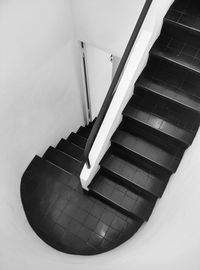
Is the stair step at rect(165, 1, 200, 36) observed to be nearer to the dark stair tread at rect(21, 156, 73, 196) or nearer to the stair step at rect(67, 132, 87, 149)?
the dark stair tread at rect(21, 156, 73, 196)

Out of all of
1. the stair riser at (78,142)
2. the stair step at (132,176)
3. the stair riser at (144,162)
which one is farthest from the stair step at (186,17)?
the stair riser at (78,142)

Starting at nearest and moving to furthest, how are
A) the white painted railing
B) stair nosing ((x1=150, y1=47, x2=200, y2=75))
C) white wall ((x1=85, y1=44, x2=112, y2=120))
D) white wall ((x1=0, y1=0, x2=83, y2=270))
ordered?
white wall ((x1=0, y1=0, x2=83, y2=270)) → the white painted railing → stair nosing ((x1=150, y1=47, x2=200, y2=75)) → white wall ((x1=85, y1=44, x2=112, y2=120))

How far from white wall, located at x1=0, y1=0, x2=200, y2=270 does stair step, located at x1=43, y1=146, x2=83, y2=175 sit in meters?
0.41

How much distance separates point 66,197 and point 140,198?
98cm

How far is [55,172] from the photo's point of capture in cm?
364

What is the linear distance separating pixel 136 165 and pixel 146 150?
0.26 meters

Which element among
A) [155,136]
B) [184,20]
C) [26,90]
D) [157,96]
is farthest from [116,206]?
[184,20]

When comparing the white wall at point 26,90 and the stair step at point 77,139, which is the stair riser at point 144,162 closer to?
the white wall at point 26,90

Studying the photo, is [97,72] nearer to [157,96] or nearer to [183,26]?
[157,96]

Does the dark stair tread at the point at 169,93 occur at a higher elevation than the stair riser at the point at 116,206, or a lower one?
higher

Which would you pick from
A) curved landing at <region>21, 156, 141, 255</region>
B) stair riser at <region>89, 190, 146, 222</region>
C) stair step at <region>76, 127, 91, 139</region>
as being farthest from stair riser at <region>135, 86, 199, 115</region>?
stair step at <region>76, 127, 91, 139</region>

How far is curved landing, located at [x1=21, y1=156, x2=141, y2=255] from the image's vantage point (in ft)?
10.4

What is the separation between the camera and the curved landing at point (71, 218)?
3.17m

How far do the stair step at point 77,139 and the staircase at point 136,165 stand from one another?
1.06 meters
